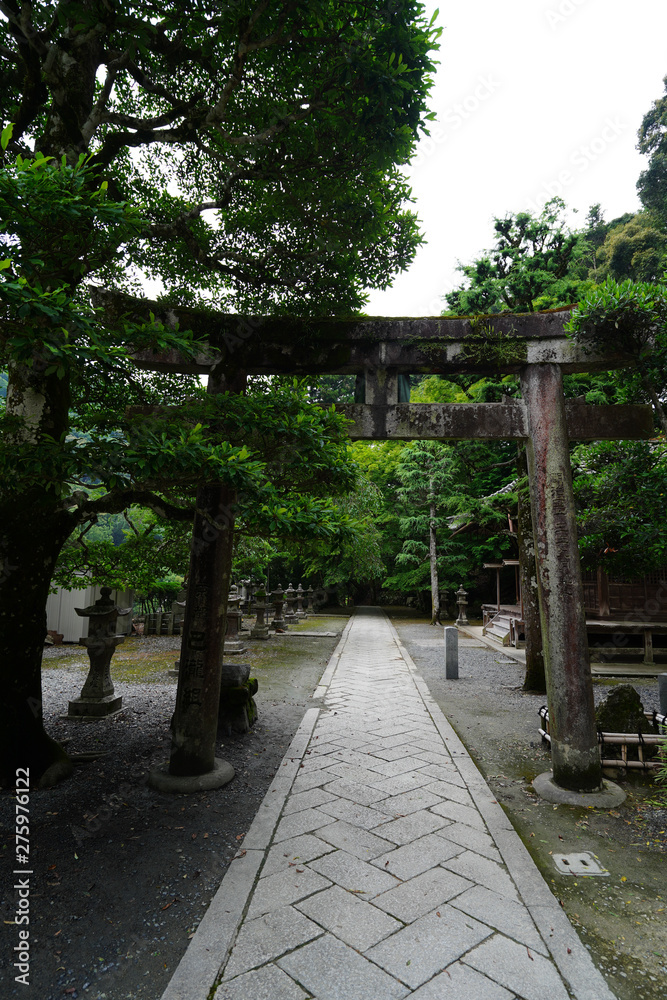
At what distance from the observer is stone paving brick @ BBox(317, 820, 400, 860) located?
10.9 feet

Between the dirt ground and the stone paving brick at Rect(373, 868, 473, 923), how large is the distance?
0.65 meters

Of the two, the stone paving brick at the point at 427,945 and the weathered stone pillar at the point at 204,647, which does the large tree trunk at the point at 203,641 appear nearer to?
the weathered stone pillar at the point at 204,647

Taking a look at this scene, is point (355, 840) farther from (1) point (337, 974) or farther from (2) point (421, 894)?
(1) point (337, 974)

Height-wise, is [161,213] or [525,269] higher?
[525,269]

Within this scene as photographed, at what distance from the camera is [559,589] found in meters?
4.52

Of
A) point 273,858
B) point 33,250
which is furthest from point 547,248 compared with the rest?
point 273,858

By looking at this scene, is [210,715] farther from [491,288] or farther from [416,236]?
[491,288]

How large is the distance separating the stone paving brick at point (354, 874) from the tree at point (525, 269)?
1034 cm

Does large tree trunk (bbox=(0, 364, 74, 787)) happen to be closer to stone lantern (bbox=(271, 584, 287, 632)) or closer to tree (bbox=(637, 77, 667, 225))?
stone lantern (bbox=(271, 584, 287, 632))

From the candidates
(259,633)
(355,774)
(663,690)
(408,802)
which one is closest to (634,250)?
(259,633)

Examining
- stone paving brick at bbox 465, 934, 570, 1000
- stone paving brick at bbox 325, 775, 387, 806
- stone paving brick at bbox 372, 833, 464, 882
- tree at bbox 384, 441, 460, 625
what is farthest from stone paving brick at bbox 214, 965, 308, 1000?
tree at bbox 384, 441, 460, 625

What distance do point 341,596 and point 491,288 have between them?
77.5 feet

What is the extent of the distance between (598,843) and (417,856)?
1417 mm

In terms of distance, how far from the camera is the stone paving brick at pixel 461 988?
213 centimetres
